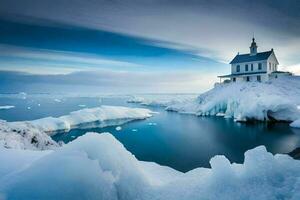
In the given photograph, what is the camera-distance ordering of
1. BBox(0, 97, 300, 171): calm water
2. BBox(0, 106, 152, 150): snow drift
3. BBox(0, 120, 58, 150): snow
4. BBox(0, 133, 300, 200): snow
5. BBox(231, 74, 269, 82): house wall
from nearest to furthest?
BBox(0, 133, 300, 200): snow < BBox(0, 120, 58, 150): snow < BBox(0, 106, 152, 150): snow drift < BBox(0, 97, 300, 171): calm water < BBox(231, 74, 269, 82): house wall

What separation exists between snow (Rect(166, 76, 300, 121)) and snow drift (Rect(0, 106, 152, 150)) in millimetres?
15329

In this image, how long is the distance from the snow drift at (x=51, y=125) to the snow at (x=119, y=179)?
15.5ft

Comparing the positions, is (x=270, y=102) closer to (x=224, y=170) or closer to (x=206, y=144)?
(x=206, y=144)

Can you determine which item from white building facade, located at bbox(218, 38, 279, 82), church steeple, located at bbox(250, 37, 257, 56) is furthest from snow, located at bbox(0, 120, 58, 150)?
church steeple, located at bbox(250, 37, 257, 56)

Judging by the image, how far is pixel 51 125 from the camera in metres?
31.0

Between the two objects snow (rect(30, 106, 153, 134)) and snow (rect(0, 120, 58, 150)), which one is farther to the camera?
snow (rect(30, 106, 153, 134))

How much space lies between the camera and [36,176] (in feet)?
11.9

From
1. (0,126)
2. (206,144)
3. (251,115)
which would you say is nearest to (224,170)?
(0,126)

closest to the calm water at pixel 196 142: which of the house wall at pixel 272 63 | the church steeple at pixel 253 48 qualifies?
the house wall at pixel 272 63

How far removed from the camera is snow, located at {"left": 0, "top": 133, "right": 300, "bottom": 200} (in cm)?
349

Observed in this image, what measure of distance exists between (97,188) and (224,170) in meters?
2.14

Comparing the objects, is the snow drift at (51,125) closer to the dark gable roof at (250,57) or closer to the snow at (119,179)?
the snow at (119,179)

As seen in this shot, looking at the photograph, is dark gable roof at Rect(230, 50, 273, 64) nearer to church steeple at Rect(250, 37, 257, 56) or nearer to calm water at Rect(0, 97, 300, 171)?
church steeple at Rect(250, 37, 257, 56)

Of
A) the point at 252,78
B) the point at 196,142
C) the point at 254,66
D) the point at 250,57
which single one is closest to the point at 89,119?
the point at 196,142
